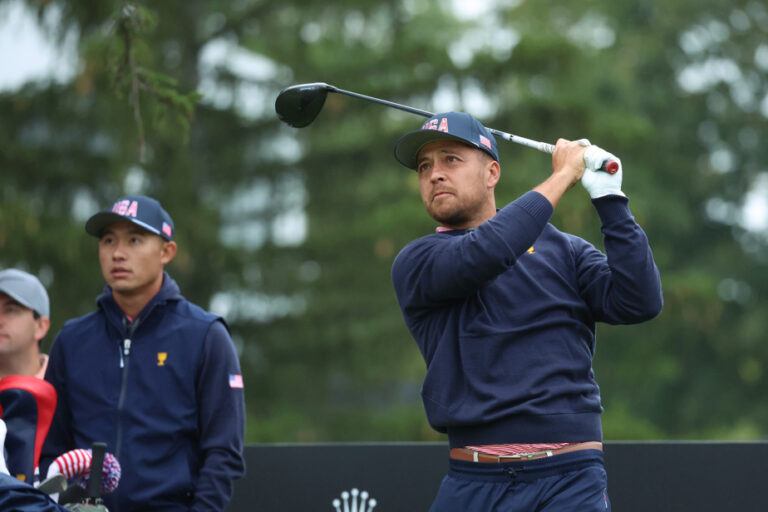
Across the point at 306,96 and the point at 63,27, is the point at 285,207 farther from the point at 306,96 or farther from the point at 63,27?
the point at 306,96

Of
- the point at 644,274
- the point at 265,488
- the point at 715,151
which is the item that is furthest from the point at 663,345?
the point at 644,274

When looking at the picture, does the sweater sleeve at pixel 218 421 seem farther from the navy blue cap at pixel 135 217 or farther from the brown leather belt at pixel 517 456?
the brown leather belt at pixel 517 456

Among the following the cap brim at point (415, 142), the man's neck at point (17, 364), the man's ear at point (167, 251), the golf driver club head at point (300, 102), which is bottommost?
the man's neck at point (17, 364)

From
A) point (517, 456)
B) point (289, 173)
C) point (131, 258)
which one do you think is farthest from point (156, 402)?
point (289, 173)

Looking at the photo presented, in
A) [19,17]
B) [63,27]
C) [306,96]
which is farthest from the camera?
[63,27]

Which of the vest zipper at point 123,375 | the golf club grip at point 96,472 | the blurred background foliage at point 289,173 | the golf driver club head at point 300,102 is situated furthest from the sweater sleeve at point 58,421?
the blurred background foliage at point 289,173

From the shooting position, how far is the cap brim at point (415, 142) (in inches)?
143

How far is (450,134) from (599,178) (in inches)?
21.0

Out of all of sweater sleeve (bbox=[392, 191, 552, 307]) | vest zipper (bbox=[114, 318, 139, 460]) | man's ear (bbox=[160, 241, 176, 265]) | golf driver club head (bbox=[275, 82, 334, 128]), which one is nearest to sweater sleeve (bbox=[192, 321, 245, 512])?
vest zipper (bbox=[114, 318, 139, 460])

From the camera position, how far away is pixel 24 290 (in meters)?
4.96

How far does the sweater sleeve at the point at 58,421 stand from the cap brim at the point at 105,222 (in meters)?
0.54

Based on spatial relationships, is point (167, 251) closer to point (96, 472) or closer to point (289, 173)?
point (96, 472)

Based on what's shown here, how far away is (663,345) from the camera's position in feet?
60.4

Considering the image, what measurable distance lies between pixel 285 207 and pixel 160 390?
8.76 metres
